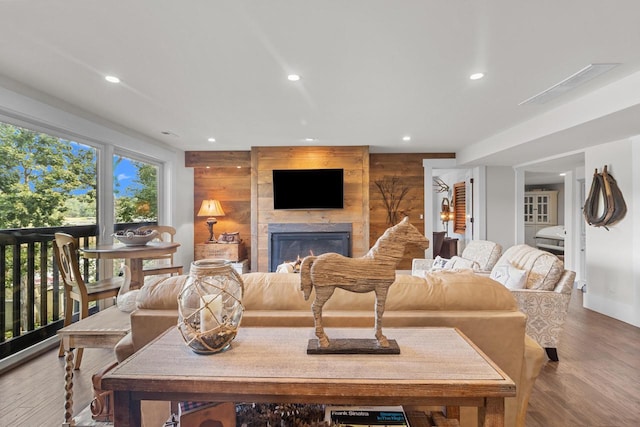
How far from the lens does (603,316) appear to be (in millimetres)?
3803

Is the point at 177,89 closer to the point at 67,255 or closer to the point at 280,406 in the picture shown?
the point at 67,255

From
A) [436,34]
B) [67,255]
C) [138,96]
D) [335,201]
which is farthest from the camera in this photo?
[335,201]

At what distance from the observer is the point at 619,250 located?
379 cm

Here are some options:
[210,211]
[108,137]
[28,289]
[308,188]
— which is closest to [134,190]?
[108,137]

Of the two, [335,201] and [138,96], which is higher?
[138,96]

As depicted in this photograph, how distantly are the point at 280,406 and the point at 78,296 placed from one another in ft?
7.99

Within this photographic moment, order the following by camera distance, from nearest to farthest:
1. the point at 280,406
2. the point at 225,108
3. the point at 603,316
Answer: the point at 280,406 → the point at 225,108 → the point at 603,316

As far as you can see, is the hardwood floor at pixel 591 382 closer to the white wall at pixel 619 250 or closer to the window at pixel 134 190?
the white wall at pixel 619 250

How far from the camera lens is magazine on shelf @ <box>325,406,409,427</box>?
3.38 ft

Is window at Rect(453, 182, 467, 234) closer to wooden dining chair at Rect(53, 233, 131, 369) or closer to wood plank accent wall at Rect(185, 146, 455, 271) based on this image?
wood plank accent wall at Rect(185, 146, 455, 271)

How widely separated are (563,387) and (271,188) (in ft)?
14.6

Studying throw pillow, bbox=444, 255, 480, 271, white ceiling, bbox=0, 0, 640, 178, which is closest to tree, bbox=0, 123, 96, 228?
white ceiling, bbox=0, 0, 640, 178

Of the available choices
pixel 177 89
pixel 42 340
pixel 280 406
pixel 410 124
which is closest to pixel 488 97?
pixel 410 124

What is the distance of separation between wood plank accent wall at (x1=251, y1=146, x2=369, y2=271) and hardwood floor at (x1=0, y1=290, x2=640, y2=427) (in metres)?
2.95
